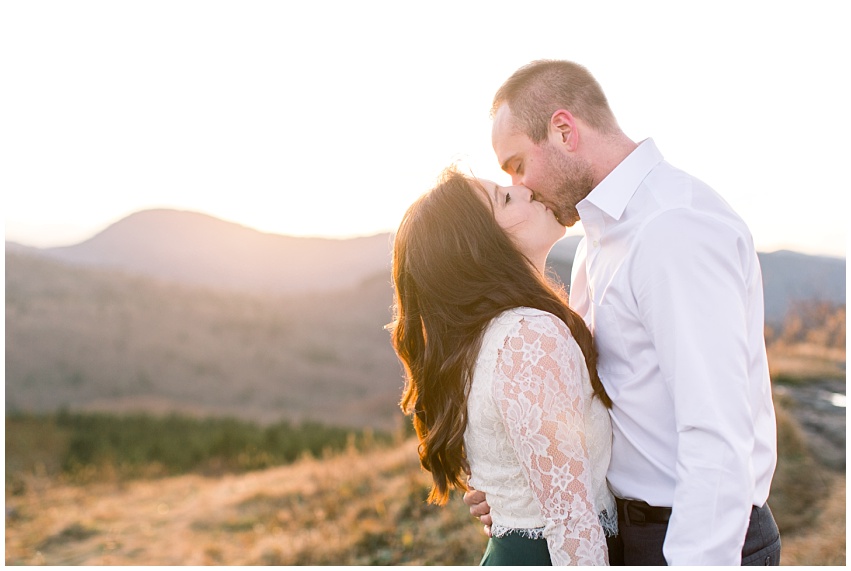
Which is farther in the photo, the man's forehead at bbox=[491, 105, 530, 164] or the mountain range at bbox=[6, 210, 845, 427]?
the mountain range at bbox=[6, 210, 845, 427]

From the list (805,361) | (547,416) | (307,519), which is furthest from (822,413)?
(547,416)

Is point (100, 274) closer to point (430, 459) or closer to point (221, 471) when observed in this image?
point (221, 471)

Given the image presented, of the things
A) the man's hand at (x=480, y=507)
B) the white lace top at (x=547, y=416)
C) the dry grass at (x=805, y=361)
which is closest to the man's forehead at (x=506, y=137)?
the white lace top at (x=547, y=416)

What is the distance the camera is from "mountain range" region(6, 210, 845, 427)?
1784cm

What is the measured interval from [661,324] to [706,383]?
19cm

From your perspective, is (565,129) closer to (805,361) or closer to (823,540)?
(823,540)

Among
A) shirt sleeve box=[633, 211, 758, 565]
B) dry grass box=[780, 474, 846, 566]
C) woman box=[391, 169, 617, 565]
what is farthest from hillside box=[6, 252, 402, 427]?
shirt sleeve box=[633, 211, 758, 565]

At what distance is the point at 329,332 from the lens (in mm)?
26781

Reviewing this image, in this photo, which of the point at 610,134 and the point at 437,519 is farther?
the point at 437,519

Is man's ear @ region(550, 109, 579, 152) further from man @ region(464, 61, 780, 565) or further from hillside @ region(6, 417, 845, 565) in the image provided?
hillside @ region(6, 417, 845, 565)

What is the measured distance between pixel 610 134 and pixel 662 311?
2.61ft

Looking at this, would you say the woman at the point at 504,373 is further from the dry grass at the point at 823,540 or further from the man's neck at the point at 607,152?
the dry grass at the point at 823,540

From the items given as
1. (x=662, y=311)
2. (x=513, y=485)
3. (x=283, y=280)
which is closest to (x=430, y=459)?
(x=513, y=485)

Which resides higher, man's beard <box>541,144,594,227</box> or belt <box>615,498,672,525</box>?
man's beard <box>541,144,594,227</box>
